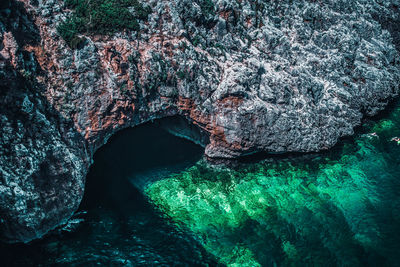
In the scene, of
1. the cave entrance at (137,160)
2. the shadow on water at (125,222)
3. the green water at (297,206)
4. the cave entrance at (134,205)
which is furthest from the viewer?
the cave entrance at (137,160)

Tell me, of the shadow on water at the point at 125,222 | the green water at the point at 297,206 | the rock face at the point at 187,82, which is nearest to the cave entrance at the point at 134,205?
the shadow on water at the point at 125,222

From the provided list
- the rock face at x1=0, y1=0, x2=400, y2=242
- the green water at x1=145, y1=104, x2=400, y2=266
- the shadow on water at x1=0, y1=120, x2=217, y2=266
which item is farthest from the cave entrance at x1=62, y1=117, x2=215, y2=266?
the rock face at x1=0, y1=0, x2=400, y2=242

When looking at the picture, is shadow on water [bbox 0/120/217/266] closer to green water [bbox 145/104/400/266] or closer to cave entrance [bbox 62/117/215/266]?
cave entrance [bbox 62/117/215/266]

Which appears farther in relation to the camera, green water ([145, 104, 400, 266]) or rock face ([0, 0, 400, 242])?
green water ([145, 104, 400, 266])

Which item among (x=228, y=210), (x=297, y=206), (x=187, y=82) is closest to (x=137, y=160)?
(x=187, y=82)

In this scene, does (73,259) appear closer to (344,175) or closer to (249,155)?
(249,155)

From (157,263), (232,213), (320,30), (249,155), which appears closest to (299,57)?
(320,30)

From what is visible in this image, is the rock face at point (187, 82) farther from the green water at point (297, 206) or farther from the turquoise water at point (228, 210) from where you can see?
the green water at point (297, 206)
